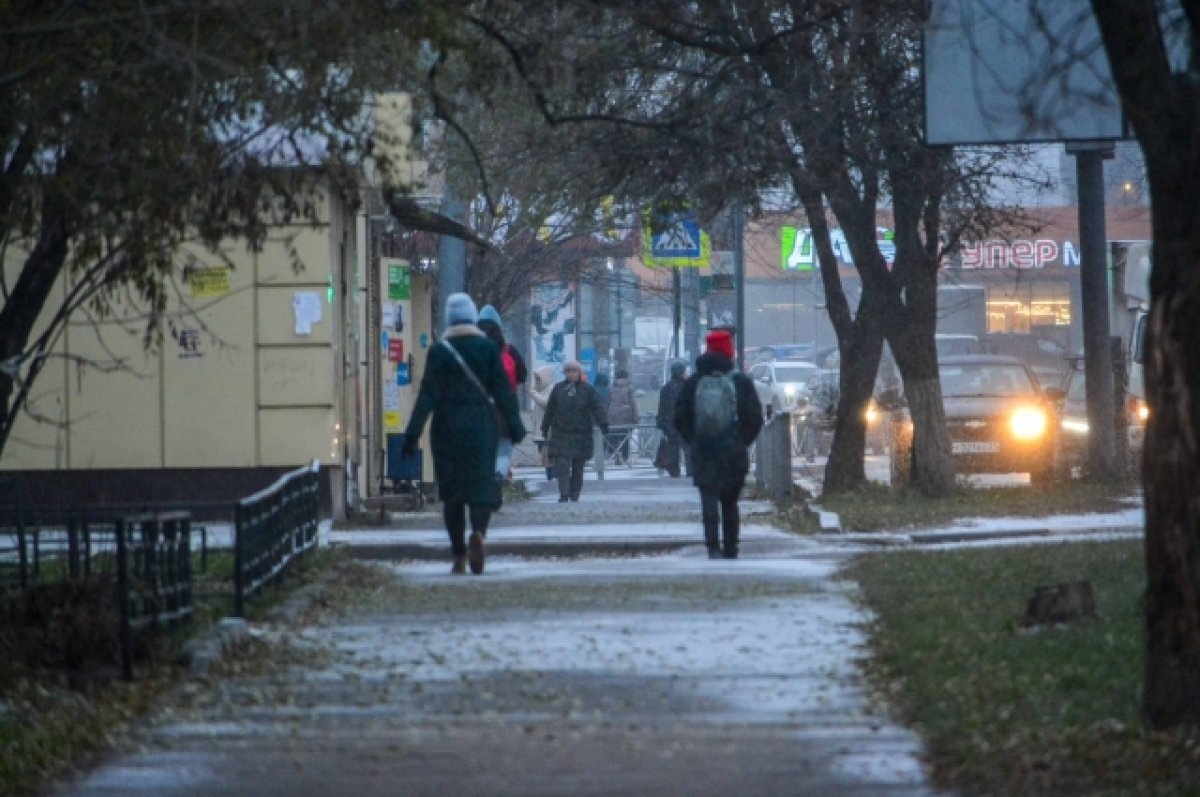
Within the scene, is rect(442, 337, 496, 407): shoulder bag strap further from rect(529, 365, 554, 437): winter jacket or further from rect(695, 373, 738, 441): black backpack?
rect(529, 365, 554, 437): winter jacket

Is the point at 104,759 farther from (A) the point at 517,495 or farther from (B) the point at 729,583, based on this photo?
(A) the point at 517,495

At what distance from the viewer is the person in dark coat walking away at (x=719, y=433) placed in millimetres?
15125

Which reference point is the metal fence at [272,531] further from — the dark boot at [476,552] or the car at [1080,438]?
the car at [1080,438]

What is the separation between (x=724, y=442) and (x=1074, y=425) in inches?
517

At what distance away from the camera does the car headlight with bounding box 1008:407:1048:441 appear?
80.0 ft

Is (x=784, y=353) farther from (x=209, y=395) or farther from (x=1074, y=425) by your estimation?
(x=209, y=395)

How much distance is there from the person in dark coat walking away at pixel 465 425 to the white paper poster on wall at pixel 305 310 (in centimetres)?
431

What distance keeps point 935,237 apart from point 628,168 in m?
3.60

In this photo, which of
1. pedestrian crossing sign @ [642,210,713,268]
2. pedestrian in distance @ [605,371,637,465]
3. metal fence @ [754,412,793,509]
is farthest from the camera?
pedestrian in distance @ [605,371,637,465]

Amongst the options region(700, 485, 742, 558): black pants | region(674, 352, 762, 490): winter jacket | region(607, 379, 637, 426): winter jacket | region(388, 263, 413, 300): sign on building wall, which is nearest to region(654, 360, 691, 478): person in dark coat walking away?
region(607, 379, 637, 426): winter jacket

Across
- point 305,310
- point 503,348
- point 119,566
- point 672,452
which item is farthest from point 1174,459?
point 672,452

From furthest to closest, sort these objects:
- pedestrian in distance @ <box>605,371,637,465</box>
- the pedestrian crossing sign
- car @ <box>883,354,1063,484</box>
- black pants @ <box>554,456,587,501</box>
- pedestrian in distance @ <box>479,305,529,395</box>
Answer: pedestrian in distance @ <box>605,371,637,465</box>
the pedestrian crossing sign
black pants @ <box>554,456,587,501</box>
car @ <box>883,354,1063,484</box>
pedestrian in distance @ <box>479,305,529,395</box>

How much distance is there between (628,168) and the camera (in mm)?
20469

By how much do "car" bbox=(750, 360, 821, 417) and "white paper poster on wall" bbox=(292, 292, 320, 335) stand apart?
29356mm
